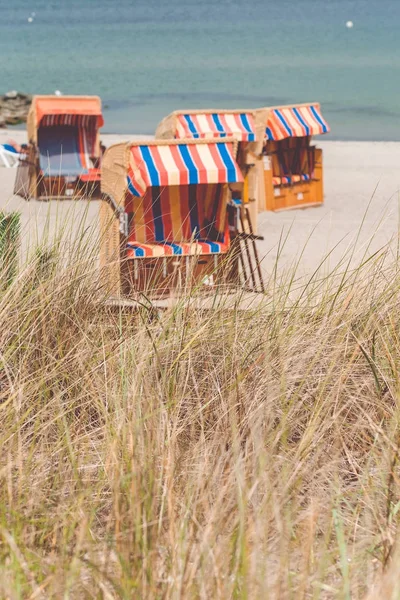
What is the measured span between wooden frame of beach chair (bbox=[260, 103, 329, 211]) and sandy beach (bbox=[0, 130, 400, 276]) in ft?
0.66

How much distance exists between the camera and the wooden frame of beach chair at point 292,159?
34.3 ft

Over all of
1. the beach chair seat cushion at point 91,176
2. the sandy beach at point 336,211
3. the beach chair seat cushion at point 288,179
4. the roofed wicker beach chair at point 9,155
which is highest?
the roofed wicker beach chair at point 9,155

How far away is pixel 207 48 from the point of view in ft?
156

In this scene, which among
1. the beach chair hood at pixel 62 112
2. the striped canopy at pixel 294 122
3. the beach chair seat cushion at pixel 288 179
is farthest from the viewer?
the beach chair hood at pixel 62 112

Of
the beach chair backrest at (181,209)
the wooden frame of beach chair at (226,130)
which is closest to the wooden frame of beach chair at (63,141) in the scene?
the wooden frame of beach chair at (226,130)

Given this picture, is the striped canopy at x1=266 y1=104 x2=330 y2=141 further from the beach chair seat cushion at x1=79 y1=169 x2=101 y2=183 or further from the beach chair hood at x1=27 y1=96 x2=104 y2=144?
the beach chair hood at x1=27 y1=96 x2=104 y2=144

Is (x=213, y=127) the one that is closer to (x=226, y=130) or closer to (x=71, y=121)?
(x=226, y=130)

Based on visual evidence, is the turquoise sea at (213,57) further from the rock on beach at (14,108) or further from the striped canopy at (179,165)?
the striped canopy at (179,165)

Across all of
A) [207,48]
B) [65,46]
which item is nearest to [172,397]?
[207,48]

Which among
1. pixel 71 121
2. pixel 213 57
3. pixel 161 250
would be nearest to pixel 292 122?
pixel 71 121

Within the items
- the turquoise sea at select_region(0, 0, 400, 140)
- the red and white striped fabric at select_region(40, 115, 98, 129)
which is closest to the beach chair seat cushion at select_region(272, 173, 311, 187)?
the red and white striped fabric at select_region(40, 115, 98, 129)

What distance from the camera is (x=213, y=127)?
8938 mm

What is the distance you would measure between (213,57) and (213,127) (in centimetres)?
3639

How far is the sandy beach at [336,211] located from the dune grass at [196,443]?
95cm
